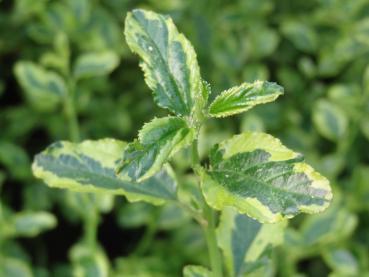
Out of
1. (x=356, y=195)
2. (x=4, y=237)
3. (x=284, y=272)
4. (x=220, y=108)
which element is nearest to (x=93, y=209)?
(x=4, y=237)

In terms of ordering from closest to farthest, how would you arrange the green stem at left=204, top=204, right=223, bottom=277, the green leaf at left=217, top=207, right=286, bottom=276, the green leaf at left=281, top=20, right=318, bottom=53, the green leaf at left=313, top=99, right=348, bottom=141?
the green stem at left=204, top=204, right=223, bottom=277
the green leaf at left=217, top=207, right=286, bottom=276
the green leaf at left=313, top=99, right=348, bottom=141
the green leaf at left=281, top=20, right=318, bottom=53

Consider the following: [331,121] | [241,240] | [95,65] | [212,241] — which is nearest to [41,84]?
[95,65]

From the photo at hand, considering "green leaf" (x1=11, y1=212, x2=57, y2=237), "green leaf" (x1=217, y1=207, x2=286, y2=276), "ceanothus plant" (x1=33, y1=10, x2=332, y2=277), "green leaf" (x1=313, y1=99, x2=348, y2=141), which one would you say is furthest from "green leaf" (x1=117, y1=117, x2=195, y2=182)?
"green leaf" (x1=313, y1=99, x2=348, y2=141)

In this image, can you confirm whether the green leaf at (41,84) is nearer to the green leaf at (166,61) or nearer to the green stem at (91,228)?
the green stem at (91,228)

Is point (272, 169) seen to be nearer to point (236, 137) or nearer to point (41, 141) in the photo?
point (236, 137)

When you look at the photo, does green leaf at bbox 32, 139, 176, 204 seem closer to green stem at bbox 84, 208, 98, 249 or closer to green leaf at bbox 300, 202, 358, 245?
green stem at bbox 84, 208, 98, 249
